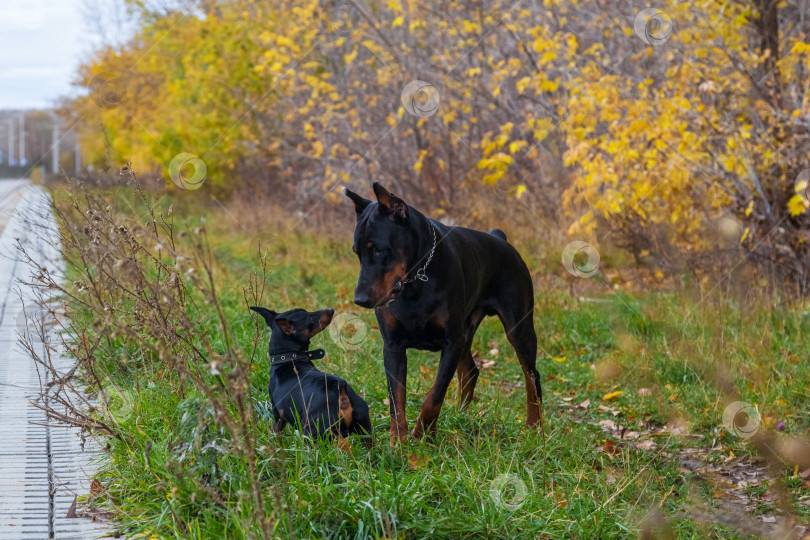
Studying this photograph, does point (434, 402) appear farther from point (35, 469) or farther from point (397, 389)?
point (35, 469)

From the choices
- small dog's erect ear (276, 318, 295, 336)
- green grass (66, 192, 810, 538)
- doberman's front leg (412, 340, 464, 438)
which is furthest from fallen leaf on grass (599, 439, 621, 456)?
small dog's erect ear (276, 318, 295, 336)

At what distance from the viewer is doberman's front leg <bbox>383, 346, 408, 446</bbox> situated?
4.34m

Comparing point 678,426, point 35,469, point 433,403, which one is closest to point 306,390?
point 433,403

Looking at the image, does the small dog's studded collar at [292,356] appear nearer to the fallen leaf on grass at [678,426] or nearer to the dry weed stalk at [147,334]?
the dry weed stalk at [147,334]

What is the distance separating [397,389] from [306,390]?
577 mm

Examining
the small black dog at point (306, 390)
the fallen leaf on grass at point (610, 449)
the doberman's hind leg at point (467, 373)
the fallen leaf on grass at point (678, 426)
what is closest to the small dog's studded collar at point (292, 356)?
the small black dog at point (306, 390)

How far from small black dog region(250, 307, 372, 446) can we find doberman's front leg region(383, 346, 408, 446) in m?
0.16

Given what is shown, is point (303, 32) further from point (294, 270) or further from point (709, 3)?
point (709, 3)

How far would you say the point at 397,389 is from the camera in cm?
445

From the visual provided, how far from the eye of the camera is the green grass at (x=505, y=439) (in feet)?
10.8

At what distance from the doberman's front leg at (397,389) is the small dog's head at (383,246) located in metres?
0.34

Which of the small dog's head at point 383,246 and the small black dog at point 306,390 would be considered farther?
the small dog's head at point 383,246

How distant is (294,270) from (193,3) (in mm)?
10076

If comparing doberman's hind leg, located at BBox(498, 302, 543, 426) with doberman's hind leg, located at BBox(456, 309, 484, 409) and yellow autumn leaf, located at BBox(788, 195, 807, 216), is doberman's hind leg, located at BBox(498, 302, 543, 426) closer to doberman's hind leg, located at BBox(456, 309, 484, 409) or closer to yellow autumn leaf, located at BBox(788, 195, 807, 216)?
doberman's hind leg, located at BBox(456, 309, 484, 409)
